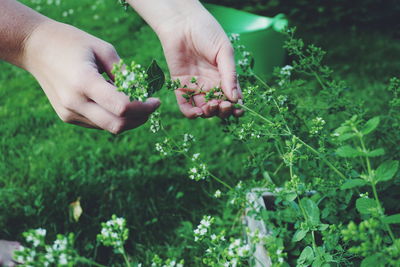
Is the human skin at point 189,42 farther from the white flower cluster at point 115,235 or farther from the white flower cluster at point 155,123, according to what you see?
the white flower cluster at point 115,235

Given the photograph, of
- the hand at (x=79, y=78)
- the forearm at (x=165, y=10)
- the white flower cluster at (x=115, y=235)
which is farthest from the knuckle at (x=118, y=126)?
the forearm at (x=165, y=10)

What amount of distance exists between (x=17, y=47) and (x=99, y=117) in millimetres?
435

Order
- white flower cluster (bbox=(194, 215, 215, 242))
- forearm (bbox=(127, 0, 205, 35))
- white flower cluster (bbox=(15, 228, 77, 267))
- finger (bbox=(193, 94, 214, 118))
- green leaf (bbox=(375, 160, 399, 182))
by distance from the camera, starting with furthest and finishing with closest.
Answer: forearm (bbox=(127, 0, 205, 35)) < finger (bbox=(193, 94, 214, 118)) < white flower cluster (bbox=(194, 215, 215, 242)) < green leaf (bbox=(375, 160, 399, 182)) < white flower cluster (bbox=(15, 228, 77, 267))

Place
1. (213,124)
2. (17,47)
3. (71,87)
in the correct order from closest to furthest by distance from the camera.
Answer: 1. (71,87)
2. (17,47)
3. (213,124)

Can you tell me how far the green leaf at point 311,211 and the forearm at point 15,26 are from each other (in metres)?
1.10

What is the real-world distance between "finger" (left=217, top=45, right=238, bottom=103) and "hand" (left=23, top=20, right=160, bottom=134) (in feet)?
0.83


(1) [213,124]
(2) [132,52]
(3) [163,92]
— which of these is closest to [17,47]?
(1) [213,124]

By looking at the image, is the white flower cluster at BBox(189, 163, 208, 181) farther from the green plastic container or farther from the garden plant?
the green plastic container

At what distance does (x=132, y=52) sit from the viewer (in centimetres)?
363

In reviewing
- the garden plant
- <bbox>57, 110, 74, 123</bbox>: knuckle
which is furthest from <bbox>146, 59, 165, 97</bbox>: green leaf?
<bbox>57, 110, 74, 123</bbox>: knuckle

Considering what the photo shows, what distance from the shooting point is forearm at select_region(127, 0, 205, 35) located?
165cm

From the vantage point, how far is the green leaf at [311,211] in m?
1.12

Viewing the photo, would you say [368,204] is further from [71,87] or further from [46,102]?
[46,102]

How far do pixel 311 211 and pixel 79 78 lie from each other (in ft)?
2.63
